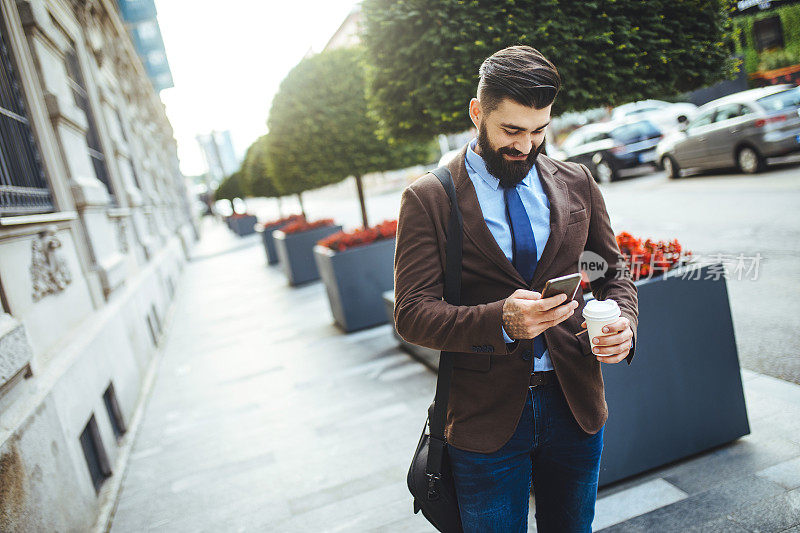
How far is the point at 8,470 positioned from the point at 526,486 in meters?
2.33

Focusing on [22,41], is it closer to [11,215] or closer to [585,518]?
[11,215]

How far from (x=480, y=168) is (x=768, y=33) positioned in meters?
29.2

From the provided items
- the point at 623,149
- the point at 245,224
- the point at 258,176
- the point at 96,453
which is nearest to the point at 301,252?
the point at 96,453

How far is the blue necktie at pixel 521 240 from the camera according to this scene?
159cm

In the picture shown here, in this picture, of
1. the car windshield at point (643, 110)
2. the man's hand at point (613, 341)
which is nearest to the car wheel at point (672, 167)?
the car windshield at point (643, 110)

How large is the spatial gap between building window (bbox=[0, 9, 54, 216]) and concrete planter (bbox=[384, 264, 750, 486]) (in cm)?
395

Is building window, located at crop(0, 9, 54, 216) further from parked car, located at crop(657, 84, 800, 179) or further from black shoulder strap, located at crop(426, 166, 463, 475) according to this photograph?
parked car, located at crop(657, 84, 800, 179)

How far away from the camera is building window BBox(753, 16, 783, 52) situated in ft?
77.5

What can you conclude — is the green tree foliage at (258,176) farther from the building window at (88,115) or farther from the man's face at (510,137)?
the man's face at (510,137)

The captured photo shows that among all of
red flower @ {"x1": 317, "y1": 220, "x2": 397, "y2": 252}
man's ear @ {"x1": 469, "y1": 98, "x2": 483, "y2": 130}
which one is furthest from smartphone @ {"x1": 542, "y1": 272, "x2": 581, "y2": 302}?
Answer: red flower @ {"x1": 317, "y1": 220, "x2": 397, "y2": 252}

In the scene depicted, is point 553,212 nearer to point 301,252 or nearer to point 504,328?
point 504,328

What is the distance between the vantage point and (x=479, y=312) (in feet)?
4.78

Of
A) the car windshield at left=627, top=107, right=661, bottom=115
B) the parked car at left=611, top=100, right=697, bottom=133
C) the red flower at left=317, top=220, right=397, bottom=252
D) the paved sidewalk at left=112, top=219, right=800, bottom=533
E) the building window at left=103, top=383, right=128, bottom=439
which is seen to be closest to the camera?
the paved sidewalk at left=112, top=219, right=800, bottom=533

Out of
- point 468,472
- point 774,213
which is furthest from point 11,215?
point 774,213
